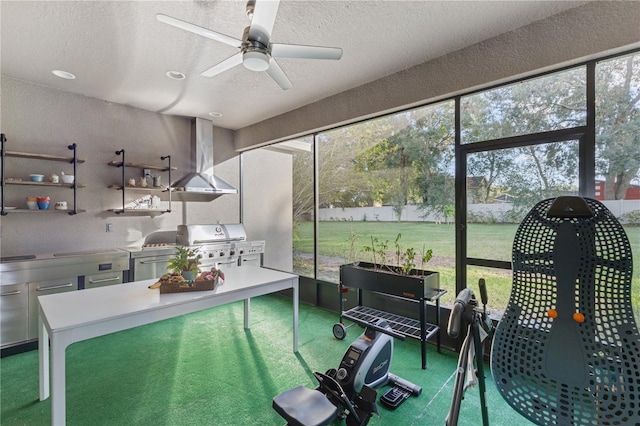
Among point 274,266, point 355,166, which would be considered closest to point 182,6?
point 355,166

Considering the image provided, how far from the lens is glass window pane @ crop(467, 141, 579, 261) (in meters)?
2.25

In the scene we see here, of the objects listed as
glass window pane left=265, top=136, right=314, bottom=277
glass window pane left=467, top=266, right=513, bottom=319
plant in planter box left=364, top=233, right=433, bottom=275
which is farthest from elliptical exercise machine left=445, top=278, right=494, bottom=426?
glass window pane left=265, top=136, right=314, bottom=277

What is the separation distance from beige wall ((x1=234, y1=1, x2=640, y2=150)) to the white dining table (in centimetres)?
211

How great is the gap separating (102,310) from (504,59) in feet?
10.8

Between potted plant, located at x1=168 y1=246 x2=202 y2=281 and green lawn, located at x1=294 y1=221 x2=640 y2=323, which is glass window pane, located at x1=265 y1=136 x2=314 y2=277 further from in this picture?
potted plant, located at x1=168 y1=246 x2=202 y2=281

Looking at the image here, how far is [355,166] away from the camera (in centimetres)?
375

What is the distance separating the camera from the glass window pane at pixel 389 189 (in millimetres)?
2904

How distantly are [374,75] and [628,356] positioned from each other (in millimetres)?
2826

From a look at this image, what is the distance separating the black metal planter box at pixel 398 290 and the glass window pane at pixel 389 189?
0.87 feet

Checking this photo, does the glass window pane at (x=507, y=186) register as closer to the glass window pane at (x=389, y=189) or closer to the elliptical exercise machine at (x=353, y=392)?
the glass window pane at (x=389, y=189)

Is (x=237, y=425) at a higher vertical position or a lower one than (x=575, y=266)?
lower

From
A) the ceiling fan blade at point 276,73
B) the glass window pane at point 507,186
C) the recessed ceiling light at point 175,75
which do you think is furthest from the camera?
the recessed ceiling light at point 175,75

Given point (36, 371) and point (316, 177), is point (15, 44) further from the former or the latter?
point (316, 177)

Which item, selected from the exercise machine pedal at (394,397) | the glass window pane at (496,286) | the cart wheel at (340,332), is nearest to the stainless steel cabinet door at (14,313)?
the cart wheel at (340,332)
